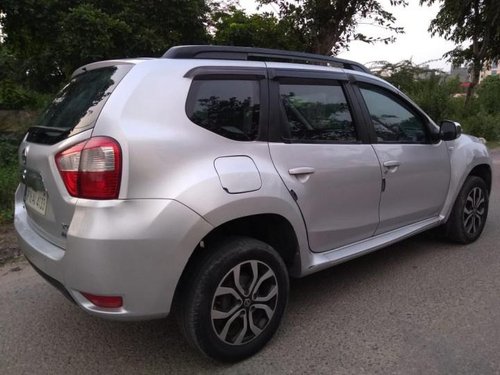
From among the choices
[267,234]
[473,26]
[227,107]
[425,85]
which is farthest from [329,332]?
[473,26]

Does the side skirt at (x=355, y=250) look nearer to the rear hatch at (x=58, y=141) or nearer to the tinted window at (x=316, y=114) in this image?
the tinted window at (x=316, y=114)

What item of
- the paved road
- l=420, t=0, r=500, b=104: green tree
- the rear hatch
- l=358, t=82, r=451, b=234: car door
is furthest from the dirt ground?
l=420, t=0, r=500, b=104: green tree

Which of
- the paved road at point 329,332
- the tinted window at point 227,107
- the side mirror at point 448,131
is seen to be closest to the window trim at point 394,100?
the side mirror at point 448,131

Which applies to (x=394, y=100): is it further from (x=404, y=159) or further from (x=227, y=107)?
(x=227, y=107)

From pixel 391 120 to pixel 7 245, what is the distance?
3.81 metres

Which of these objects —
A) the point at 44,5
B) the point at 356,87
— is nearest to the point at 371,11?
the point at 44,5

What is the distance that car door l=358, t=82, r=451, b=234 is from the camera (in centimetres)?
362

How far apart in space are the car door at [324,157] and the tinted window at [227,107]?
144 millimetres

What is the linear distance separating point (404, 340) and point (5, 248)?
3.74 metres

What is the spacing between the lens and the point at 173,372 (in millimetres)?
2650

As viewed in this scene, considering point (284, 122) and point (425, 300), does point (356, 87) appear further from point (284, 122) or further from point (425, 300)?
point (425, 300)

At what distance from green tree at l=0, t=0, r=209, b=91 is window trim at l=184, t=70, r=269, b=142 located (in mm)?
5764

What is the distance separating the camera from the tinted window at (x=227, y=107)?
8.55 ft

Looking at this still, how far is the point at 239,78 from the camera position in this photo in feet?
9.35
